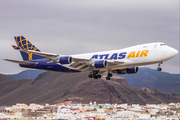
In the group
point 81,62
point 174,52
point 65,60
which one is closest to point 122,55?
point 81,62

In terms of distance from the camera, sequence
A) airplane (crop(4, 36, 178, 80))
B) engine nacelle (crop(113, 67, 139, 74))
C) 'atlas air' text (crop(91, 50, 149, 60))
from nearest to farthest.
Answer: airplane (crop(4, 36, 178, 80)) → 'atlas air' text (crop(91, 50, 149, 60)) → engine nacelle (crop(113, 67, 139, 74))

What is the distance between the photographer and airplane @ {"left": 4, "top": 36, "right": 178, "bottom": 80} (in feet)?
222

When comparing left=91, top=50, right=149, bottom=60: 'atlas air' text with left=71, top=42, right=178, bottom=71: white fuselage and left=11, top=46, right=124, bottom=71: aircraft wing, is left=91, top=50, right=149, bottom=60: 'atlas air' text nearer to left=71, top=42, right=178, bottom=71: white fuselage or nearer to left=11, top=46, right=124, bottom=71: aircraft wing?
left=71, top=42, right=178, bottom=71: white fuselage

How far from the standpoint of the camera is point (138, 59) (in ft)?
225

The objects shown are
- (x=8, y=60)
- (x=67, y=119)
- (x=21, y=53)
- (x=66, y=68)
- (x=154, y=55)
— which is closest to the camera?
(x=154, y=55)

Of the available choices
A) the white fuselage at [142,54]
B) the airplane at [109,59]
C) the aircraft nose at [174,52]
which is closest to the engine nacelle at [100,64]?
the airplane at [109,59]

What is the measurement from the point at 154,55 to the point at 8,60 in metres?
31.3

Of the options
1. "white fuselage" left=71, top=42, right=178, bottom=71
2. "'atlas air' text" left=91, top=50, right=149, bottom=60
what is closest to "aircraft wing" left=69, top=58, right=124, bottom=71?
"white fuselage" left=71, top=42, right=178, bottom=71

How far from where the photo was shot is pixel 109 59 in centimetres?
7181

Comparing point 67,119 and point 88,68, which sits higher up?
point 88,68

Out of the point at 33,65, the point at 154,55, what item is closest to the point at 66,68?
the point at 33,65

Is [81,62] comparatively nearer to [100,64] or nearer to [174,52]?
[100,64]

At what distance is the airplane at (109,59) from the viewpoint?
6781 cm

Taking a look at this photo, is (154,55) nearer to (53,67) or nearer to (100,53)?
(100,53)
